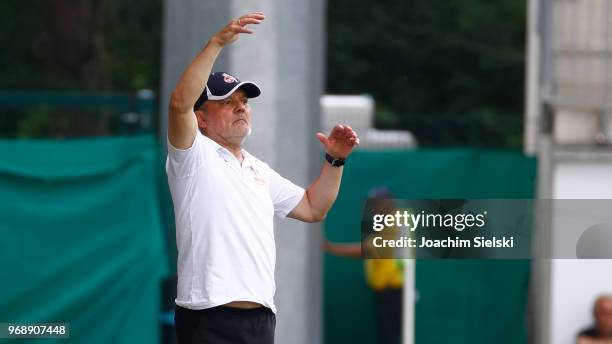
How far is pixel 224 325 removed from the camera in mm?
4906

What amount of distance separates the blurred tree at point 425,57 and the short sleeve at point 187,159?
26.7 meters

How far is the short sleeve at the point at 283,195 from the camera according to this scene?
5.33 m

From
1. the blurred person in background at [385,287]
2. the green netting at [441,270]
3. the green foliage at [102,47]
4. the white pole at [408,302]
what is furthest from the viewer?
the green foliage at [102,47]

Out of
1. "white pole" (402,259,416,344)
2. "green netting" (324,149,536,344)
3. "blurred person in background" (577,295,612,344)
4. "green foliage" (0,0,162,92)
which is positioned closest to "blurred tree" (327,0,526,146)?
"green foliage" (0,0,162,92)

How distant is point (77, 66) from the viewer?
69.1 ft

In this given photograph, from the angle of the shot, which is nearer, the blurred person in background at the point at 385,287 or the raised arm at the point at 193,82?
the raised arm at the point at 193,82

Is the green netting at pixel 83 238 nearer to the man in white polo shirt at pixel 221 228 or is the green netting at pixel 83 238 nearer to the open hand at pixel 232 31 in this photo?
the man in white polo shirt at pixel 221 228

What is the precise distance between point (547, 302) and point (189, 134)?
18.2 ft

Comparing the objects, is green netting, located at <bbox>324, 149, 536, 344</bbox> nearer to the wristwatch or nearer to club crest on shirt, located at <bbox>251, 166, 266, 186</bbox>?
the wristwatch

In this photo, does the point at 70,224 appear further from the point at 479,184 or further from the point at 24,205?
the point at 479,184

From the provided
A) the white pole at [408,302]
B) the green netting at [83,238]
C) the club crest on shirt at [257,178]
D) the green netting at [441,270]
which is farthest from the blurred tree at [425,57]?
the club crest on shirt at [257,178]

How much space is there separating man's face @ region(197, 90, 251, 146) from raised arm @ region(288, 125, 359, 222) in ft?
1.66

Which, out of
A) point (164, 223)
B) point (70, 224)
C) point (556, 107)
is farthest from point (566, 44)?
point (70, 224)

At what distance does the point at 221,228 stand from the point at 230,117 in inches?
18.8
